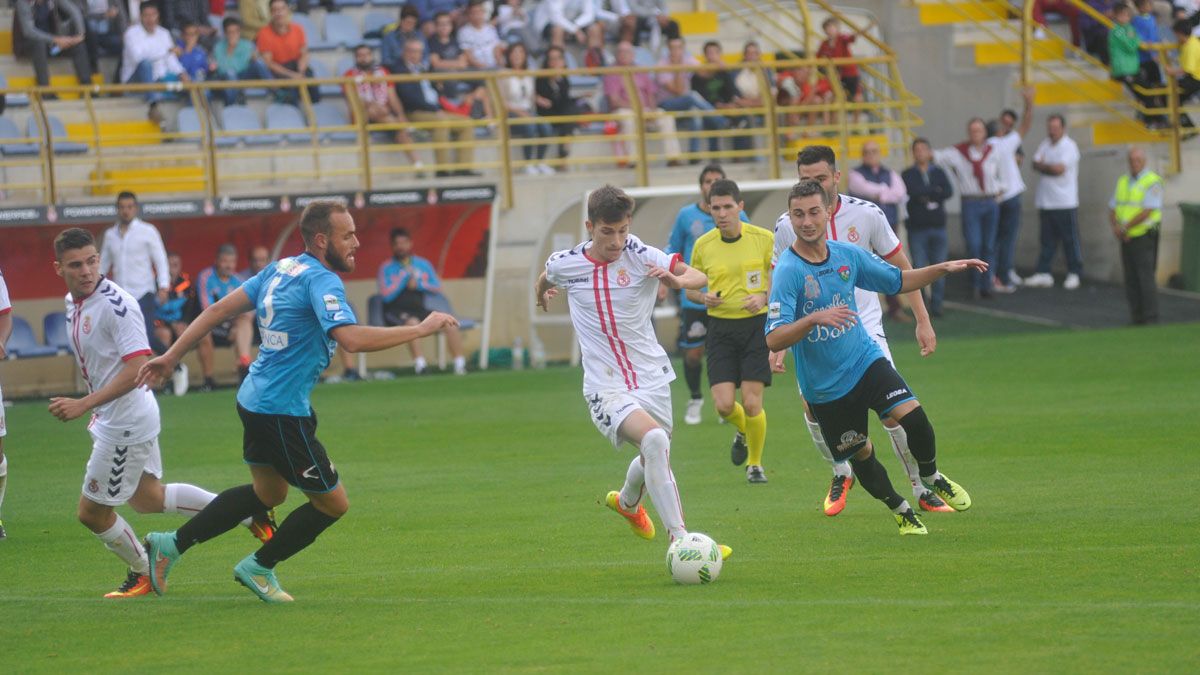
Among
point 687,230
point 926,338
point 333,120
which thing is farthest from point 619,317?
point 333,120

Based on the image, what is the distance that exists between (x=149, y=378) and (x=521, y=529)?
122 inches

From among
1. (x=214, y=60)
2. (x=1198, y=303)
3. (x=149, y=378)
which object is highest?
(x=214, y=60)

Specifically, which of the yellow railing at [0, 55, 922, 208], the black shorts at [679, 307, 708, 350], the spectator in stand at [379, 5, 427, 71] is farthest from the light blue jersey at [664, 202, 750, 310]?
the spectator in stand at [379, 5, 427, 71]

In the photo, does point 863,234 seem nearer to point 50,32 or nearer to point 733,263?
point 733,263


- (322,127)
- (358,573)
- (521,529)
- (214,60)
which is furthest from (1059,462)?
(214,60)

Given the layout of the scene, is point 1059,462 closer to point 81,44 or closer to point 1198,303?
point 1198,303

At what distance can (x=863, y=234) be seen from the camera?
10547 mm

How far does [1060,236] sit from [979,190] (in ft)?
5.63

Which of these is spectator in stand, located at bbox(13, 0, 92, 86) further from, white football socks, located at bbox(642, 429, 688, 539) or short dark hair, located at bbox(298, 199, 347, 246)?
white football socks, located at bbox(642, 429, 688, 539)

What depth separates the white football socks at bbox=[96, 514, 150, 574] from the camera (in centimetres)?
866

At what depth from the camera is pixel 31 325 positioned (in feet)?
70.5

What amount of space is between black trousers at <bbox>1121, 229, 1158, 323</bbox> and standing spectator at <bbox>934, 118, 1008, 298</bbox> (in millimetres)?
2458

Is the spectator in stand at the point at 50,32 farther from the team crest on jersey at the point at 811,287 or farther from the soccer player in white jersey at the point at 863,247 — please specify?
the team crest on jersey at the point at 811,287

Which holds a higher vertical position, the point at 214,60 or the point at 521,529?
the point at 214,60
